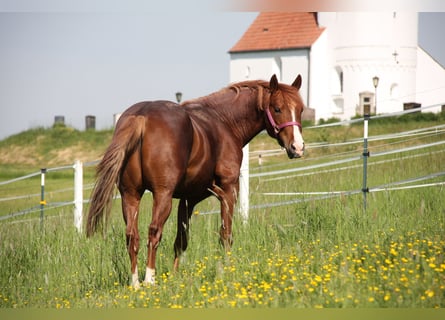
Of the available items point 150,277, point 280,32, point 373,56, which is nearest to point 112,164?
point 150,277

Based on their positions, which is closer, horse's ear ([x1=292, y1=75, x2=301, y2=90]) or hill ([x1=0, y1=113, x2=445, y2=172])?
horse's ear ([x1=292, y1=75, x2=301, y2=90])

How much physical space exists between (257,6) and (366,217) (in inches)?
99.6

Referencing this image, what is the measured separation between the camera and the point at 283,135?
6824 mm

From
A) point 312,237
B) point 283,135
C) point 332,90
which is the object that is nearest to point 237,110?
point 283,135

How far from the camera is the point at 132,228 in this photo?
603 centimetres

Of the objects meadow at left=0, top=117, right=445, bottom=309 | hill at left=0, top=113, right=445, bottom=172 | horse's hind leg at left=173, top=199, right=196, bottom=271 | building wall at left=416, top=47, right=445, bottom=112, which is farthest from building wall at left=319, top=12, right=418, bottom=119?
horse's hind leg at left=173, top=199, right=196, bottom=271

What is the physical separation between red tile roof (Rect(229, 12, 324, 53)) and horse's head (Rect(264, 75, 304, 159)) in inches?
1673

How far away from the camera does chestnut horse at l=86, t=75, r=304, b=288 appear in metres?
6.00

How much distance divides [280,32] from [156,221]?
157 feet

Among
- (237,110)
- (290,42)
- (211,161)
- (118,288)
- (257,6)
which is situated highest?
(290,42)

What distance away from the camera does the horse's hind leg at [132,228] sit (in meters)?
6.03

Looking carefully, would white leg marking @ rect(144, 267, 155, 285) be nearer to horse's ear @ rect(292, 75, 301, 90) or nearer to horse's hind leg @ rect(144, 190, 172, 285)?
horse's hind leg @ rect(144, 190, 172, 285)

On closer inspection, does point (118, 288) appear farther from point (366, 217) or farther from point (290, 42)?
point (290, 42)

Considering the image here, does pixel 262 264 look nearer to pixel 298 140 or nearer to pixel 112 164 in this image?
pixel 298 140
